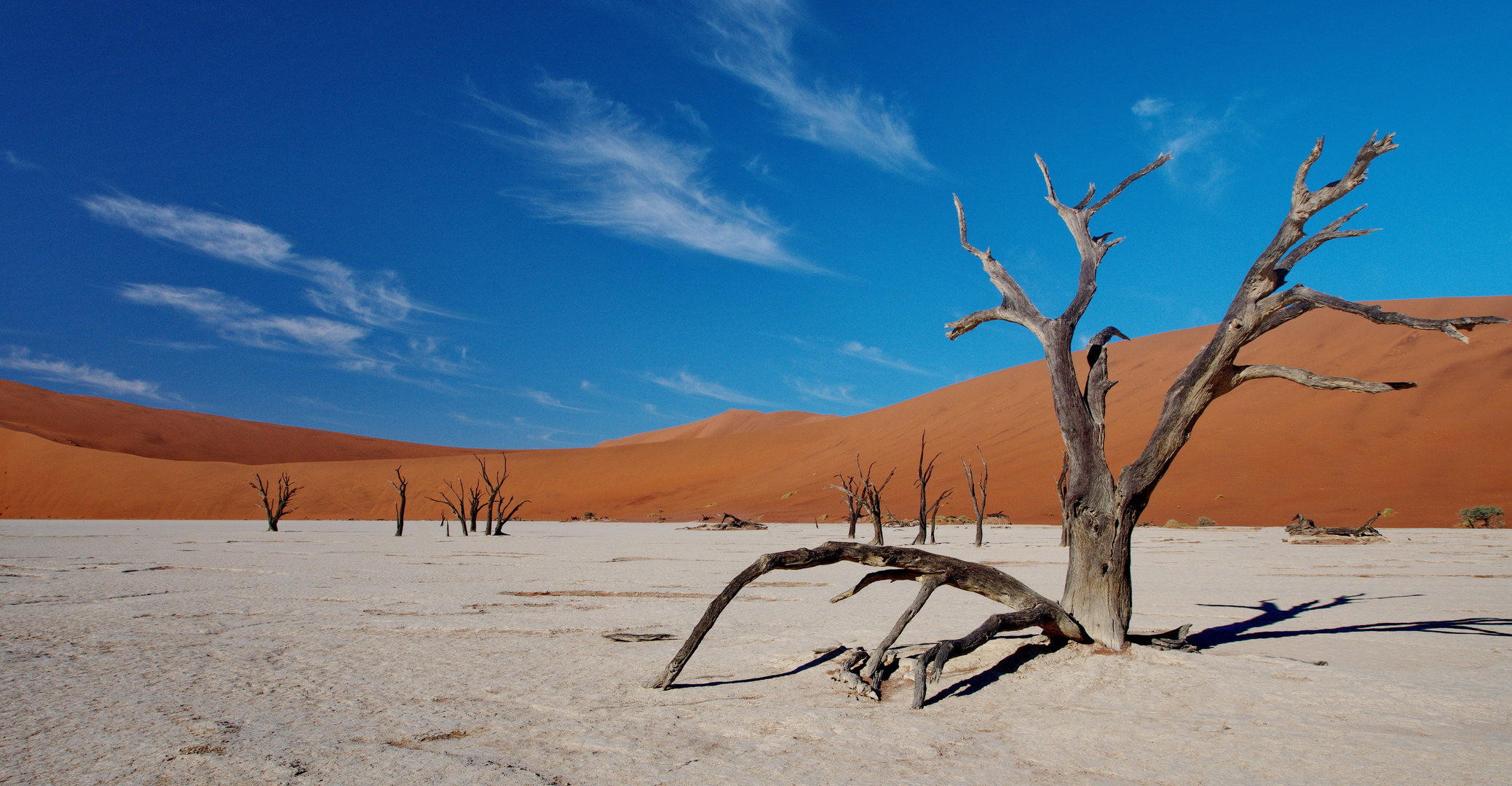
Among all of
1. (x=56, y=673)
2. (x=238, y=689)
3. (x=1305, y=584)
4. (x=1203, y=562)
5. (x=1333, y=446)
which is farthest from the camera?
(x=1333, y=446)

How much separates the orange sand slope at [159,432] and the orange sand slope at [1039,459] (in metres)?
18.8

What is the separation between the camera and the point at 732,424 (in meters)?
127

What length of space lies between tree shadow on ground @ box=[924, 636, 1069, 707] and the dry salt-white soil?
0.02 metres

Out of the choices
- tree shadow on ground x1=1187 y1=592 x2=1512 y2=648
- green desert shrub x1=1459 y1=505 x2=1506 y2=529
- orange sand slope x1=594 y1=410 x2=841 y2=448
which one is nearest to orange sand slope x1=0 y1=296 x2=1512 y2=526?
green desert shrub x1=1459 y1=505 x2=1506 y2=529

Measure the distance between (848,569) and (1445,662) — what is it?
26.2 feet

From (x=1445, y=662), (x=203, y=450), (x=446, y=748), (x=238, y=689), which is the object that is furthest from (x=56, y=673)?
(x=203, y=450)

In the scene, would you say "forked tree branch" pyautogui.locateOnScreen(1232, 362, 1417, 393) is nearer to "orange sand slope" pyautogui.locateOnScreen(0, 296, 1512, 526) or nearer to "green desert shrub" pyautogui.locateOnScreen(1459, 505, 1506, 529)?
"green desert shrub" pyautogui.locateOnScreen(1459, 505, 1506, 529)

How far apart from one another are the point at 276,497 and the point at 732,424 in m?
84.4

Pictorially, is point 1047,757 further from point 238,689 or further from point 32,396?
point 32,396

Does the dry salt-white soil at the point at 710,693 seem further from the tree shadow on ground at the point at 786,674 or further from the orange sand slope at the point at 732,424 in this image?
the orange sand slope at the point at 732,424

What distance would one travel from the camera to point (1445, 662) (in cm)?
451

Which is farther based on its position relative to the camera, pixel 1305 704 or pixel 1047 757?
pixel 1305 704

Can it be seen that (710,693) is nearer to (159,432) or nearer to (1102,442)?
(1102,442)

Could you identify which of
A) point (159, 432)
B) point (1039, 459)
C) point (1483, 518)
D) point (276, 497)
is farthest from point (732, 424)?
point (1483, 518)
